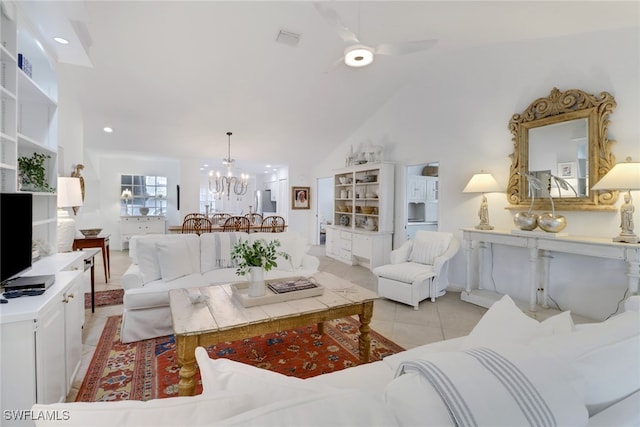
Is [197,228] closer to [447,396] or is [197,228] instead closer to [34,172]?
[34,172]

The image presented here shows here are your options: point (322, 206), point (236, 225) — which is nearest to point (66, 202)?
point (236, 225)

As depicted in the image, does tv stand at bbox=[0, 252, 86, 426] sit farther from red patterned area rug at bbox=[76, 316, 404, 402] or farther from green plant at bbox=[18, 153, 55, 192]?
green plant at bbox=[18, 153, 55, 192]

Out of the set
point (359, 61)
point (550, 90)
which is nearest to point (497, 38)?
point (550, 90)

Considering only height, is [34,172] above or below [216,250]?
above

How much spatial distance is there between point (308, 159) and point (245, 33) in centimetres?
428

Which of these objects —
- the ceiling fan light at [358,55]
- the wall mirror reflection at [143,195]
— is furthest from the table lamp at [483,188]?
the wall mirror reflection at [143,195]

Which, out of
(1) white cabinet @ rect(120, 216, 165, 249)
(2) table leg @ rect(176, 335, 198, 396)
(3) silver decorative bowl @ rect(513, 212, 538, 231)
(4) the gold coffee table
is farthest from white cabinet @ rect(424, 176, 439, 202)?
(1) white cabinet @ rect(120, 216, 165, 249)

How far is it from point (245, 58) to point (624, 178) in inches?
166

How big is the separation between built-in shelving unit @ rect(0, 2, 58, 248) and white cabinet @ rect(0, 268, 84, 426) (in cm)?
106

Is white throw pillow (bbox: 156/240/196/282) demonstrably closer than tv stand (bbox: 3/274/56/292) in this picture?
No

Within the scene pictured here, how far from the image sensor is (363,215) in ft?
19.5

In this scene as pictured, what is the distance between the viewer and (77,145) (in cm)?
445

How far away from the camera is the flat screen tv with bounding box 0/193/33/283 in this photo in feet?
5.50

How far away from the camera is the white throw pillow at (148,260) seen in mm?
2951
